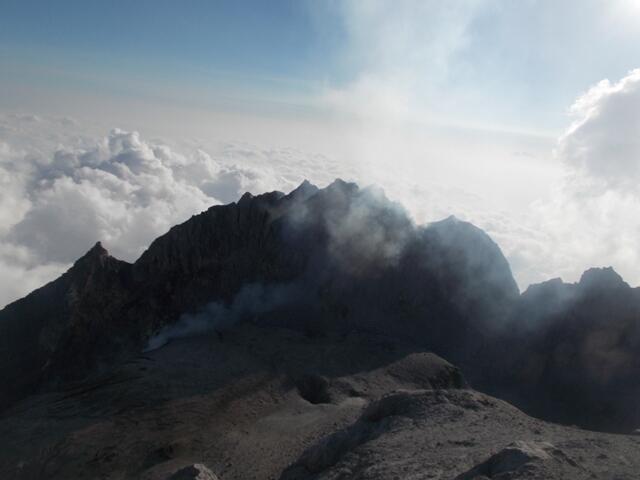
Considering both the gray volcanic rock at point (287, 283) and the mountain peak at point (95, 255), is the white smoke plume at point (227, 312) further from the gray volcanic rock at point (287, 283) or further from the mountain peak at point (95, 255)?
the mountain peak at point (95, 255)

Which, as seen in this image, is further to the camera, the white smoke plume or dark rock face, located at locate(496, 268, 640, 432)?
the white smoke plume

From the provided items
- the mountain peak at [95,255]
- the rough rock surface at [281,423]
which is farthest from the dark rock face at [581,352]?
the mountain peak at [95,255]

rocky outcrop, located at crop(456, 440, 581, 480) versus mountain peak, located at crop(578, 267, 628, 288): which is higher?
mountain peak, located at crop(578, 267, 628, 288)

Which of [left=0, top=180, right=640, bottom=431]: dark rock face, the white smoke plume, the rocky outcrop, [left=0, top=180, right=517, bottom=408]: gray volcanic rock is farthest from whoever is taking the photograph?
[left=0, top=180, right=517, bottom=408]: gray volcanic rock

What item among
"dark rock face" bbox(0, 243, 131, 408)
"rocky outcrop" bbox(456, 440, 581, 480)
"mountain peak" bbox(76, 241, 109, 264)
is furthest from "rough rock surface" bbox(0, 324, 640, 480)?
"mountain peak" bbox(76, 241, 109, 264)

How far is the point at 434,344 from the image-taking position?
7106 centimetres

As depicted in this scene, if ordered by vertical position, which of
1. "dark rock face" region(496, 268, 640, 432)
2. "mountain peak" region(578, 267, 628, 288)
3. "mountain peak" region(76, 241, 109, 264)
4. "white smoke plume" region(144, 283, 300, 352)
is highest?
"mountain peak" region(76, 241, 109, 264)

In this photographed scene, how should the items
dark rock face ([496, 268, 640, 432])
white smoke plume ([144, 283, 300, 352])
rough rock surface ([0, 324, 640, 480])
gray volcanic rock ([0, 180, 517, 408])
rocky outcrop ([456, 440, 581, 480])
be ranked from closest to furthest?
rocky outcrop ([456, 440, 581, 480]) < rough rock surface ([0, 324, 640, 480]) < dark rock face ([496, 268, 640, 432]) < white smoke plume ([144, 283, 300, 352]) < gray volcanic rock ([0, 180, 517, 408])

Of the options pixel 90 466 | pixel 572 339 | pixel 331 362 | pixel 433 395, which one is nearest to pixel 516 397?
pixel 572 339

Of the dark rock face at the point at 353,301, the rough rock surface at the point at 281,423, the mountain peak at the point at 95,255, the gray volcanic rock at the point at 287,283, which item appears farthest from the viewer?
the mountain peak at the point at 95,255

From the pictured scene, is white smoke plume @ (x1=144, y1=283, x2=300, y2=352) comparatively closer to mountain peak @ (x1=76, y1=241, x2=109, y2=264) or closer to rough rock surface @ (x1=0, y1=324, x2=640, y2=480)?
rough rock surface @ (x1=0, y1=324, x2=640, y2=480)

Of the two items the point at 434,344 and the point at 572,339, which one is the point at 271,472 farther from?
the point at 572,339

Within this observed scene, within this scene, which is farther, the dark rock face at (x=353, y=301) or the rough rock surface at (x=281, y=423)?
the dark rock face at (x=353, y=301)

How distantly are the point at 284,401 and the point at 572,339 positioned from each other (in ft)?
142
